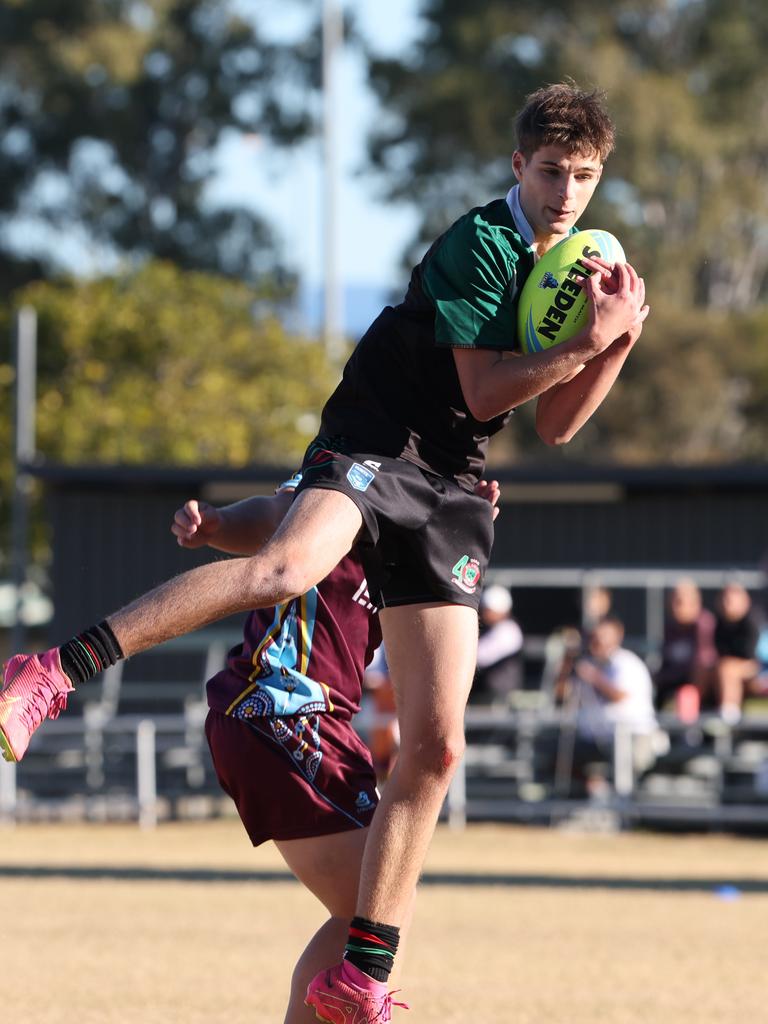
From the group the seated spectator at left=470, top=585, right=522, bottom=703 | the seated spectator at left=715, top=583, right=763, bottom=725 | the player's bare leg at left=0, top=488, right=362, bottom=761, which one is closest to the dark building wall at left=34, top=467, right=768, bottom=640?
the seated spectator at left=470, top=585, right=522, bottom=703

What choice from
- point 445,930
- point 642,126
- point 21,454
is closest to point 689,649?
point 445,930

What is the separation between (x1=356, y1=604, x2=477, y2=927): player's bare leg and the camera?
4.79 m

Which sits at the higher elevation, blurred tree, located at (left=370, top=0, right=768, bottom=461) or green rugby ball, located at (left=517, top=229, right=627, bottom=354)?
blurred tree, located at (left=370, top=0, right=768, bottom=461)

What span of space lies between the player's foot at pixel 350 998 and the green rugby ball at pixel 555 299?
5.60 ft

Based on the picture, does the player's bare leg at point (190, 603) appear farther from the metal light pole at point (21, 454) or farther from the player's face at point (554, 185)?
the metal light pole at point (21, 454)

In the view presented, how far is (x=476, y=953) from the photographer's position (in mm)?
8914

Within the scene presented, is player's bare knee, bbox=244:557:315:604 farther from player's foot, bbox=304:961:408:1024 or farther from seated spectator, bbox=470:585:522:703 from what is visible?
seated spectator, bbox=470:585:522:703

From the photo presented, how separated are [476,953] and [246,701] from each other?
4258 mm

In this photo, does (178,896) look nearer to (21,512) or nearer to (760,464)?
(21,512)

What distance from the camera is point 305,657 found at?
5070 mm

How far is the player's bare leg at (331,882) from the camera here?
496cm

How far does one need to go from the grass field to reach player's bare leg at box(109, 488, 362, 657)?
2618mm

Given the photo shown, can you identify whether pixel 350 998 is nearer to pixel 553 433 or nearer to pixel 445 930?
pixel 553 433

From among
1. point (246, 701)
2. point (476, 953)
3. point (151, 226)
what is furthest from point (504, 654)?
point (151, 226)
